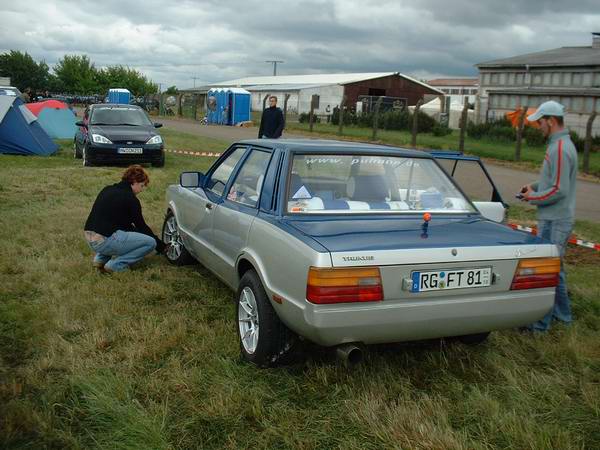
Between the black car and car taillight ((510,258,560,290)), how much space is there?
38.9 feet

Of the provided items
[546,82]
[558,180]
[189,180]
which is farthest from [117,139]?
[546,82]

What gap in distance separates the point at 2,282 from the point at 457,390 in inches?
161

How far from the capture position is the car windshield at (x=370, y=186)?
167 inches

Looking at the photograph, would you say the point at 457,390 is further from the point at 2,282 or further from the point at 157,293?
the point at 2,282

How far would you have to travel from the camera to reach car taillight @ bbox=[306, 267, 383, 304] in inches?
131

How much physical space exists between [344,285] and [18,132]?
15194 mm

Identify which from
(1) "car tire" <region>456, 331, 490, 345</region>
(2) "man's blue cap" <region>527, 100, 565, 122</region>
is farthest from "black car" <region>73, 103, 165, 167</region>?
(1) "car tire" <region>456, 331, 490, 345</region>

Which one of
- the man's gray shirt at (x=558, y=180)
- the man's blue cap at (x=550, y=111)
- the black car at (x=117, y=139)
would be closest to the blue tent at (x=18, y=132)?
the black car at (x=117, y=139)

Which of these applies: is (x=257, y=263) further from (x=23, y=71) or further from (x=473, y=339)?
(x=23, y=71)

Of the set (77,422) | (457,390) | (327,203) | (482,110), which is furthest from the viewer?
(482,110)

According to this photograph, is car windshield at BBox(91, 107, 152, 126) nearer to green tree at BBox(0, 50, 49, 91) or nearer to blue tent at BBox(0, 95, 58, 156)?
blue tent at BBox(0, 95, 58, 156)

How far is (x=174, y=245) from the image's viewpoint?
6410mm

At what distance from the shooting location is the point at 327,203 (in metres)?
4.22

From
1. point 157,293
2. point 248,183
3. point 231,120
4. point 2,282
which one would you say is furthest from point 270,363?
point 231,120
